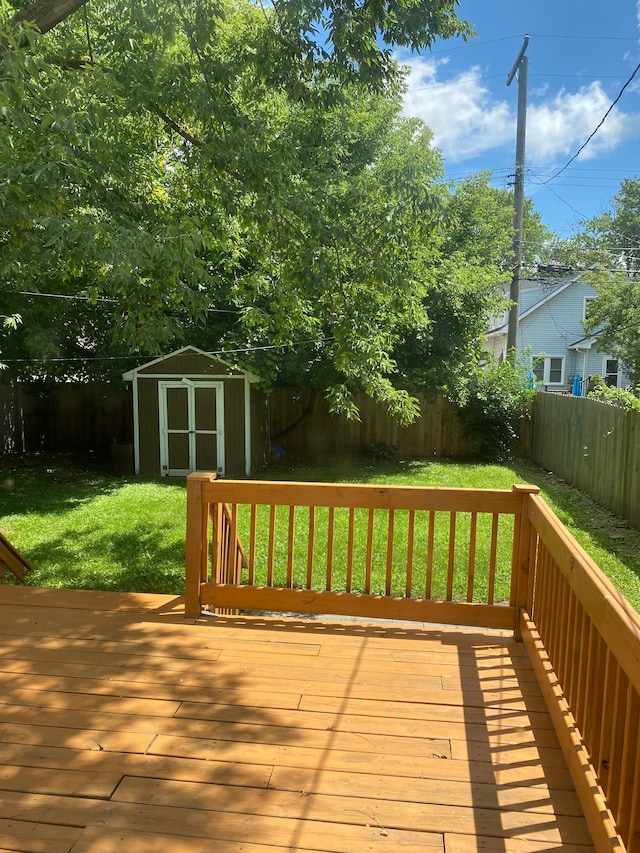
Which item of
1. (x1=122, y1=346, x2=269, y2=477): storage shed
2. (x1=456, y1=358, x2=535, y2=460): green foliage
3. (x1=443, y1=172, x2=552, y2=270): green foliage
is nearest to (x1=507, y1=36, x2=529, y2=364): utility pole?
(x1=443, y1=172, x2=552, y2=270): green foliage

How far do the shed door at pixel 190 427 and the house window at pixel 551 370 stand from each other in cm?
1644

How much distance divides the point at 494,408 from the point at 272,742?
35.0 feet

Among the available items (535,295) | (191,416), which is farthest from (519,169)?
(535,295)

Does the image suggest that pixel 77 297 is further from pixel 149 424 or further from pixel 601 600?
pixel 601 600

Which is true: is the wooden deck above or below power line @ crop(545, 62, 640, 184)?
below

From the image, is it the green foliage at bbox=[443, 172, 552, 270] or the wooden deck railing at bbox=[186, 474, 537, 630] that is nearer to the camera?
the wooden deck railing at bbox=[186, 474, 537, 630]

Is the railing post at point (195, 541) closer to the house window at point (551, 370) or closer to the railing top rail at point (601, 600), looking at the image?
the railing top rail at point (601, 600)

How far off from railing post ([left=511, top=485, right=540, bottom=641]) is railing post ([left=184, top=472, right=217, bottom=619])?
1.84 metres

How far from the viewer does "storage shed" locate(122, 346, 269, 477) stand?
11.0 metres

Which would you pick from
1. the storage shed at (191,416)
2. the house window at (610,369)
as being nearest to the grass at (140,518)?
the storage shed at (191,416)

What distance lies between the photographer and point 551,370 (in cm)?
2397

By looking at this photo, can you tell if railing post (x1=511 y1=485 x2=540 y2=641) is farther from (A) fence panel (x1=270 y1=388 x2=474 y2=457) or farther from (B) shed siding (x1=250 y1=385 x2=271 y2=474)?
(A) fence panel (x1=270 y1=388 x2=474 y2=457)

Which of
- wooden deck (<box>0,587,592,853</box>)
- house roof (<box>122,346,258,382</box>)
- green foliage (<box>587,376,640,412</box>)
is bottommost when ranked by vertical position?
wooden deck (<box>0,587,592,853</box>)

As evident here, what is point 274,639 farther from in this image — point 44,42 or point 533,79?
point 533,79
